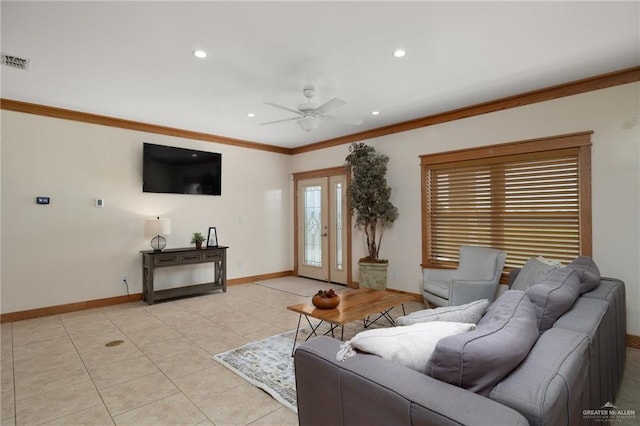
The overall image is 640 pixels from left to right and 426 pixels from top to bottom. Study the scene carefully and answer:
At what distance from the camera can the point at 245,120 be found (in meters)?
4.90

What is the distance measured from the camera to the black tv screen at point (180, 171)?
16.7ft

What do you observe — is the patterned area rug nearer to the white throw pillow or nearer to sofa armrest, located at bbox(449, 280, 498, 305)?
the white throw pillow

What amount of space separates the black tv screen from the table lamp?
56 centimetres

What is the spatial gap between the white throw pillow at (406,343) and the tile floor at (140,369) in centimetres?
115

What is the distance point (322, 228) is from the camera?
21.2 ft

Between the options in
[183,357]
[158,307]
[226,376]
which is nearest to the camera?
[226,376]

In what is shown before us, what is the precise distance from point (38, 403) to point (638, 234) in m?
5.34

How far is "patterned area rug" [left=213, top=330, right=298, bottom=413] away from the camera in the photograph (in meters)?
2.40

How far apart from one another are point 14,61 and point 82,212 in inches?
85.1

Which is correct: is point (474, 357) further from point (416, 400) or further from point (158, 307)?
point (158, 307)

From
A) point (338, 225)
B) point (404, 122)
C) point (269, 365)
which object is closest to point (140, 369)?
point (269, 365)

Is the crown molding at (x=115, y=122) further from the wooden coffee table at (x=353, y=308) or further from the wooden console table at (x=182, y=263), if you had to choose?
the wooden coffee table at (x=353, y=308)

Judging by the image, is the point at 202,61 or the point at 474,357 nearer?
the point at 474,357

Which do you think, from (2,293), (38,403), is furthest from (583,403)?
(2,293)
